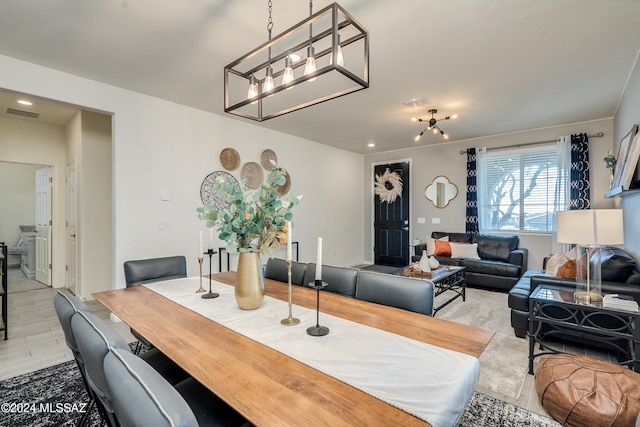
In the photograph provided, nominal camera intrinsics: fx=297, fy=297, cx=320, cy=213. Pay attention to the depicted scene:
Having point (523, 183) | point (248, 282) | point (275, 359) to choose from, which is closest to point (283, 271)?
point (248, 282)

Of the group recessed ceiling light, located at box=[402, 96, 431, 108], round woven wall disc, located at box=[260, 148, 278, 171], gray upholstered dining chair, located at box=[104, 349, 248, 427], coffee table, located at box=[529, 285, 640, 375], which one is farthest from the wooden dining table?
round woven wall disc, located at box=[260, 148, 278, 171]

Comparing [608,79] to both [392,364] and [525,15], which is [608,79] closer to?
[525,15]

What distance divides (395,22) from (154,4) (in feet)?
5.52

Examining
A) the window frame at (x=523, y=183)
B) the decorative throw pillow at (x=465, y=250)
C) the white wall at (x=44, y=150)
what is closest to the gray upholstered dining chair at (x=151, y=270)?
the white wall at (x=44, y=150)

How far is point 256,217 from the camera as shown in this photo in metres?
1.56

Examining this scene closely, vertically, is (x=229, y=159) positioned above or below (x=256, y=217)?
above

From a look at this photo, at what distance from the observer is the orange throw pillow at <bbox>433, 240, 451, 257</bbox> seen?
17.0 feet

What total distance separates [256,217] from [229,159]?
3.11 metres

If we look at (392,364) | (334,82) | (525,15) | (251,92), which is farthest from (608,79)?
(392,364)

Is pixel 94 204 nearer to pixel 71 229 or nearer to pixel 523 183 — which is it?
pixel 71 229

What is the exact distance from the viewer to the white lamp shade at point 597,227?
7.14 ft

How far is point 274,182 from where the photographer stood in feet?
5.08

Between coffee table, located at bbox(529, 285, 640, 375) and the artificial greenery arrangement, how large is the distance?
2.12 meters

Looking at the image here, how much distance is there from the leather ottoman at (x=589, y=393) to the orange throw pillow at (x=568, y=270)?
3.65ft
